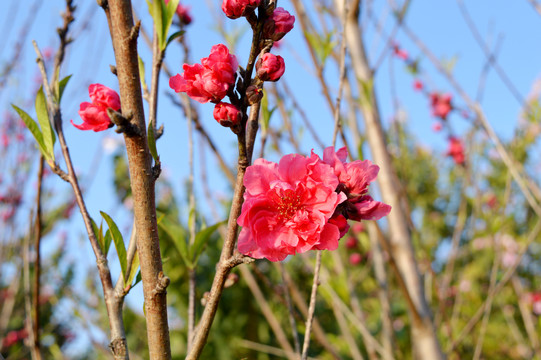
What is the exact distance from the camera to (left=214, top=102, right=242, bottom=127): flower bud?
60 cm

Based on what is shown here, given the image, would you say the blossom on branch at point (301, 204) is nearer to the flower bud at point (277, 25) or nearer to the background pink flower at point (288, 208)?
the background pink flower at point (288, 208)

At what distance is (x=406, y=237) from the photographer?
179cm

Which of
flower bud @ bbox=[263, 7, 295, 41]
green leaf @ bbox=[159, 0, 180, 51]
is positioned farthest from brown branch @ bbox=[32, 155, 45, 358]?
flower bud @ bbox=[263, 7, 295, 41]

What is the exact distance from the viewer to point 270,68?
64cm

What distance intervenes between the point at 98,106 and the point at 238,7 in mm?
269

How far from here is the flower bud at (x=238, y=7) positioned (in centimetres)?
63

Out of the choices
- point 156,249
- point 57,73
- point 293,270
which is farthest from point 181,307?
point 156,249

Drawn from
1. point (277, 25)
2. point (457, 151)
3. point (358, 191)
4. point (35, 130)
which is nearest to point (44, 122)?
point (35, 130)

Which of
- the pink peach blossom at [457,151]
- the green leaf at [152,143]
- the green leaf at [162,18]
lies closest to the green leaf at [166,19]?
the green leaf at [162,18]

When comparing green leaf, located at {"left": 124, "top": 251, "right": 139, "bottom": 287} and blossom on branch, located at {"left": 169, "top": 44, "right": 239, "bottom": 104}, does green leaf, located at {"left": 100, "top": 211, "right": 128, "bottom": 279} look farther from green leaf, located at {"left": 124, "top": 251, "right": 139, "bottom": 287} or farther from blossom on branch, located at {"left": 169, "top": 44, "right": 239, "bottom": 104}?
blossom on branch, located at {"left": 169, "top": 44, "right": 239, "bottom": 104}

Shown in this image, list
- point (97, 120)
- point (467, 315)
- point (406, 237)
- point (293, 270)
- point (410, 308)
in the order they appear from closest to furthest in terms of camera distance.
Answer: point (97, 120) → point (410, 308) → point (406, 237) → point (293, 270) → point (467, 315)

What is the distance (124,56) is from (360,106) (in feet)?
4.62

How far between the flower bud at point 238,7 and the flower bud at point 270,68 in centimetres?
7

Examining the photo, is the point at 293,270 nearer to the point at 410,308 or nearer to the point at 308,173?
the point at 410,308
